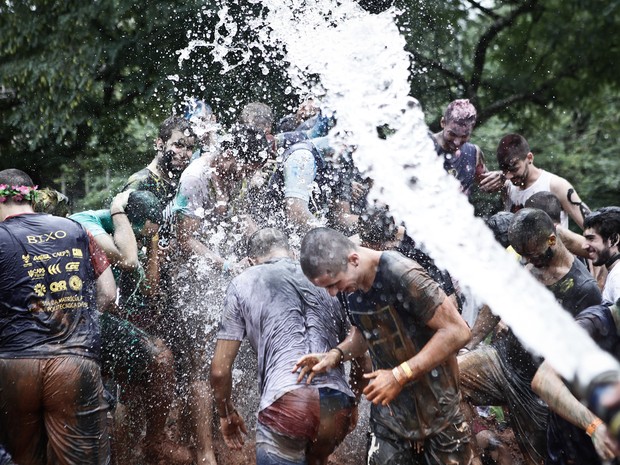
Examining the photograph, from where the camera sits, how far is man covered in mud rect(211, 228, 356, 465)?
13.5ft

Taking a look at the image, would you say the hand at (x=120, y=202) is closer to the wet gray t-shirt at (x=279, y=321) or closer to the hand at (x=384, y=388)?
the wet gray t-shirt at (x=279, y=321)

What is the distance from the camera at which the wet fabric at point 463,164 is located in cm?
605

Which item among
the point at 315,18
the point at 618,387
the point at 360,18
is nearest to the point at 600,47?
the point at 360,18

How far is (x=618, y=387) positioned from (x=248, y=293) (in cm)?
320

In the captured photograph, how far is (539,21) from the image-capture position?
11188 millimetres

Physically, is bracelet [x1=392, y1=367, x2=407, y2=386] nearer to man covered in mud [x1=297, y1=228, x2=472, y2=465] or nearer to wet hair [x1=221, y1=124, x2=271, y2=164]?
man covered in mud [x1=297, y1=228, x2=472, y2=465]

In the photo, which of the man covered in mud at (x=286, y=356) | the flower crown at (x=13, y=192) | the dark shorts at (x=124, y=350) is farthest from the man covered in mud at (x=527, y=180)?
the flower crown at (x=13, y=192)

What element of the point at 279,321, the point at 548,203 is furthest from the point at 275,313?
the point at 548,203

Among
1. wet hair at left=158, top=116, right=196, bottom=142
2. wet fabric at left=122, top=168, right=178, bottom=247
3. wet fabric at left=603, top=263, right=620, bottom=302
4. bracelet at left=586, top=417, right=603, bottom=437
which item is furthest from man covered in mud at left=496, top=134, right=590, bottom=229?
bracelet at left=586, top=417, right=603, bottom=437

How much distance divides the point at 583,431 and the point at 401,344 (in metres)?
0.93

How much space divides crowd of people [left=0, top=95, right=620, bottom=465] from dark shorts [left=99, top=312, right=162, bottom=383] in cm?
1

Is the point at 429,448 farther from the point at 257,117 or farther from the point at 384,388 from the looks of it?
the point at 257,117

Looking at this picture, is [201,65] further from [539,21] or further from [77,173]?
[539,21]

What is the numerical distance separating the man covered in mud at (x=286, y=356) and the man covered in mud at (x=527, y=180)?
2277 mm
